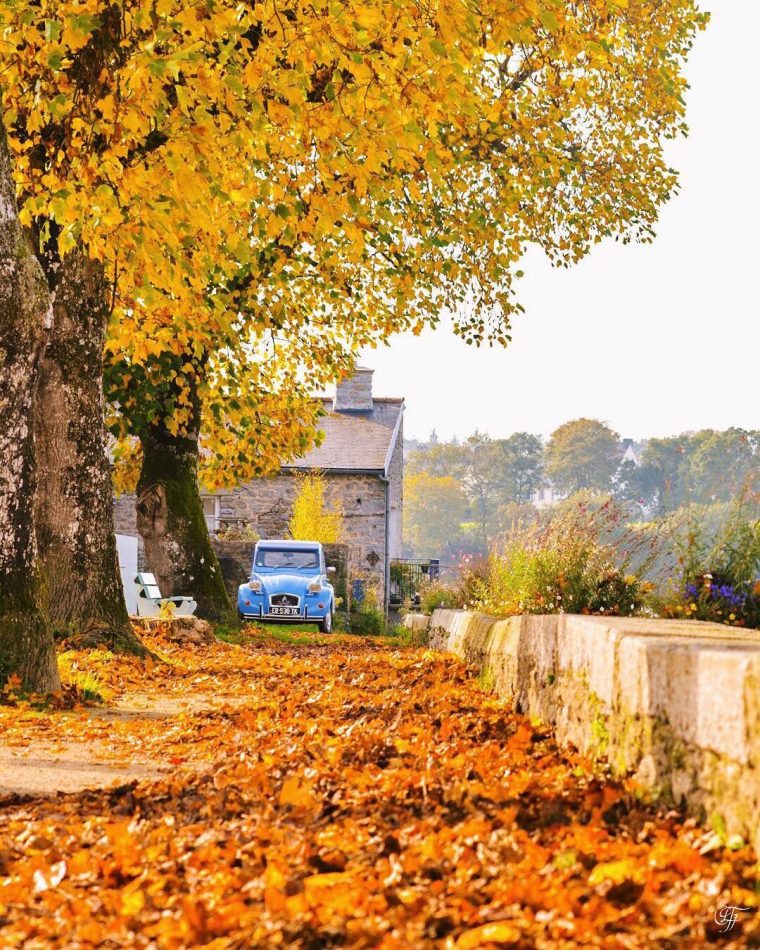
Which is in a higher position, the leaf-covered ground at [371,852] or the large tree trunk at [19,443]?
the large tree trunk at [19,443]

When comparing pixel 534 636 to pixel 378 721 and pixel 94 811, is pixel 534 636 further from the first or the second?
pixel 94 811

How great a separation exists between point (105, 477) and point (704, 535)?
620 cm

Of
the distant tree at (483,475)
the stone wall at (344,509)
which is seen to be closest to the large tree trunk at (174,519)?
the stone wall at (344,509)

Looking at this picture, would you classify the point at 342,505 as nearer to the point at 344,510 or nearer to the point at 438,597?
the point at 344,510

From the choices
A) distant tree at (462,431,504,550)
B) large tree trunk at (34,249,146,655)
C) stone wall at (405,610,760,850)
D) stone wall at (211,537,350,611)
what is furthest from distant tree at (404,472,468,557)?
stone wall at (405,610,760,850)

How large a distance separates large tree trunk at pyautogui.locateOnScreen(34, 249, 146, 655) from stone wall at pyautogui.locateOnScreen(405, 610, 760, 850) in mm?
6608

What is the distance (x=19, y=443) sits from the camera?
818 centimetres

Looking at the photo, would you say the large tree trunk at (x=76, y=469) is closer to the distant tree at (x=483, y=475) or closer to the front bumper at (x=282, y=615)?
the front bumper at (x=282, y=615)

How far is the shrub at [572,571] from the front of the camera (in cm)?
894

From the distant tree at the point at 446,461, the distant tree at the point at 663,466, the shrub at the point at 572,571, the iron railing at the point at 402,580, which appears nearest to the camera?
the shrub at the point at 572,571

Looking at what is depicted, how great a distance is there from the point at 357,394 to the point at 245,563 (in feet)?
40.5

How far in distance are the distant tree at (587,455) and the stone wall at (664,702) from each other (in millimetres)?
89443

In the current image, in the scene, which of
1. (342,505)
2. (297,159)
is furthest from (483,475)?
(297,159)

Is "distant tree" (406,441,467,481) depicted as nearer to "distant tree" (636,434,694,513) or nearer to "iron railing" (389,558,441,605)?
"distant tree" (636,434,694,513)
